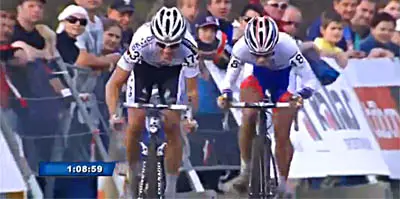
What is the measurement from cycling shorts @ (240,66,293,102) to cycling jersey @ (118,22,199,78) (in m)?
0.61

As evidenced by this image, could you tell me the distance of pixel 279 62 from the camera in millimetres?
9852

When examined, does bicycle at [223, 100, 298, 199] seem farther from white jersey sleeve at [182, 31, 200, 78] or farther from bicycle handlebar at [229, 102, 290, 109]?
white jersey sleeve at [182, 31, 200, 78]

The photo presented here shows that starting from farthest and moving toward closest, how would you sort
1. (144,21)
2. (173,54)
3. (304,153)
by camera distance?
1. (304,153)
2. (144,21)
3. (173,54)

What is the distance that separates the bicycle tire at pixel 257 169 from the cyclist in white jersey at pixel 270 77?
14.7 inches

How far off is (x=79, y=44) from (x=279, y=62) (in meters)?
1.73

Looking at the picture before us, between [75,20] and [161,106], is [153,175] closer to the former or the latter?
[161,106]

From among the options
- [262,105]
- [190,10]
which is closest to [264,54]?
[262,105]

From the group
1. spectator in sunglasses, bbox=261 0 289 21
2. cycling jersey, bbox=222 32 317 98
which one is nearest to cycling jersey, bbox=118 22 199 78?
cycling jersey, bbox=222 32 317 98

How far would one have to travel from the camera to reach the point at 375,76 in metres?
11.1

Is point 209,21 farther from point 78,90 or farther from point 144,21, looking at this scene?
point 78,90

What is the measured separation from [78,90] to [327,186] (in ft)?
8.00

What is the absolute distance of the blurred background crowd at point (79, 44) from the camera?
10.2m

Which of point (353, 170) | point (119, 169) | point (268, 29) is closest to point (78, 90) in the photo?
point (119, 169)

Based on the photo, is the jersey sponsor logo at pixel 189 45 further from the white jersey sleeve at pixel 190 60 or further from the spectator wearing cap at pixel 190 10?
the spectator wearing cap at pixel 190 10
